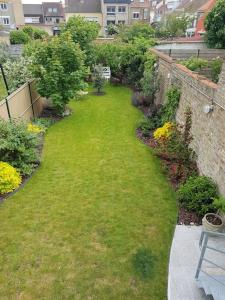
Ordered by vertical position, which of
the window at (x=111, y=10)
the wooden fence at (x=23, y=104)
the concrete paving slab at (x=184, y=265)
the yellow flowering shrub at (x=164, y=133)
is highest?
the window at (x=111, y=10)

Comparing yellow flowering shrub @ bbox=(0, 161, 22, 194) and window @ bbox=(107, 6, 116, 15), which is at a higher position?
window @ bbox=(107, 6, 116, 15)

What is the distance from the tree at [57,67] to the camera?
12125mm

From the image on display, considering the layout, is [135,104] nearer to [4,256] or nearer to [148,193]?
[148,193]

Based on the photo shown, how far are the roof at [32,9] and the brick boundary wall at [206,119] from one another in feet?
201

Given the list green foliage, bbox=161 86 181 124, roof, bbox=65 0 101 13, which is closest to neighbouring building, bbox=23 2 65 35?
roof, bbox=65 0 101 13

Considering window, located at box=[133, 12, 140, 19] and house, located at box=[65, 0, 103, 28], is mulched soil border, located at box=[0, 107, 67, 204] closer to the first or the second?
house, located at box=[65, 0, 103, 28]

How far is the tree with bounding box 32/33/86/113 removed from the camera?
12.1 metres

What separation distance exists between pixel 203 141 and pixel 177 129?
2232mm

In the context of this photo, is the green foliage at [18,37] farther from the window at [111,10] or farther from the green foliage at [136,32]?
the window at [111,10]

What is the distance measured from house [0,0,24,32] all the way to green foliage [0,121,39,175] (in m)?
44.4

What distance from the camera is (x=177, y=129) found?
31.7 ft

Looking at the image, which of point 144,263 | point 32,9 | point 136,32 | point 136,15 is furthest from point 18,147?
point 32,9

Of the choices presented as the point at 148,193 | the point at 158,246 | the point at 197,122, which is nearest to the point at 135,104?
Answer: the point at 197,122

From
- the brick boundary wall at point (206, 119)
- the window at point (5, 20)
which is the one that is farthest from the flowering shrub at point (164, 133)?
the window at point (5, 20)
